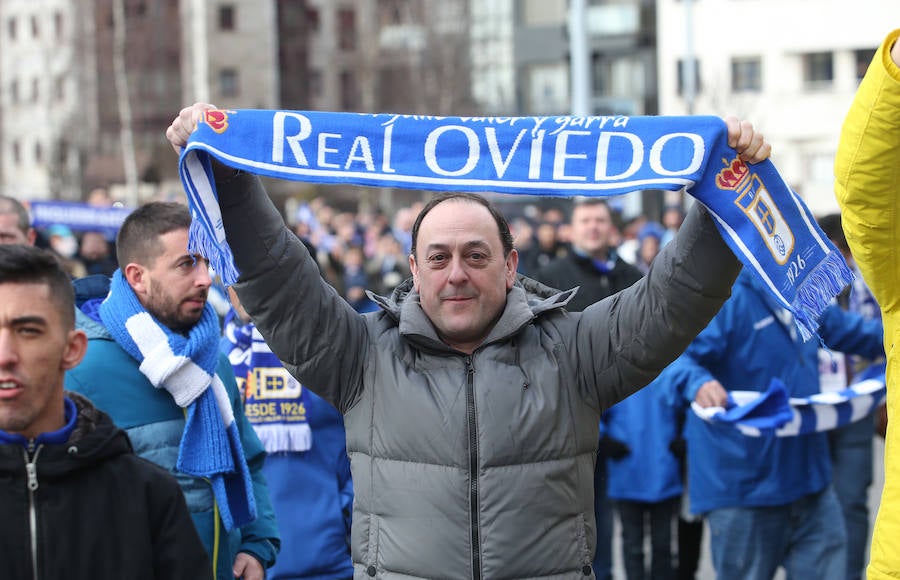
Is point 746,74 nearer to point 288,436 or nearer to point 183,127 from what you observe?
point 288,436

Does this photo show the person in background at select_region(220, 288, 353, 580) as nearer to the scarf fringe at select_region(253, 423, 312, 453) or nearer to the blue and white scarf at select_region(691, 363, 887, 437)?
the scarf fringe at select_region(253, 423, 312, 453)

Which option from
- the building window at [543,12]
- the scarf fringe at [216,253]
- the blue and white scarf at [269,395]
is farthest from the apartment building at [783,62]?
the scarf fringe at [216,253]

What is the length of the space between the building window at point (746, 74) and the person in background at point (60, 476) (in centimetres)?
5107

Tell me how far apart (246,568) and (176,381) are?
763 millimetres

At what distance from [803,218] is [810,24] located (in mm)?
50135

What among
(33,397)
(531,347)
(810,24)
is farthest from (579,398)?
(810,24)

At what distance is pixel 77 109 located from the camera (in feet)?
197

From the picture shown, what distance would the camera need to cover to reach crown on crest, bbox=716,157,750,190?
13.1 feet

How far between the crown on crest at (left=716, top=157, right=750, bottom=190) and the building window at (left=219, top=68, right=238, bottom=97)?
212 feet

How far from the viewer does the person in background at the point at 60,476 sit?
3.38 meters

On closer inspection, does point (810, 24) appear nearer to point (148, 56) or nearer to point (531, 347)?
point (148, 56)

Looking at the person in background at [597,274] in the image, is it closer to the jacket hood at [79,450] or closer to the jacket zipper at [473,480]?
the jacket zipper at [473,480]

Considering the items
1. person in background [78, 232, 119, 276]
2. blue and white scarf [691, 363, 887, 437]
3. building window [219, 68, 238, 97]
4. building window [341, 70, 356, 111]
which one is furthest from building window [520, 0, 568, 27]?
blue and white scarf [691, 363, 887, 437]

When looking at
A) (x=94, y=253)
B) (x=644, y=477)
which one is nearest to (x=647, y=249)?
(x=94, y=253)
